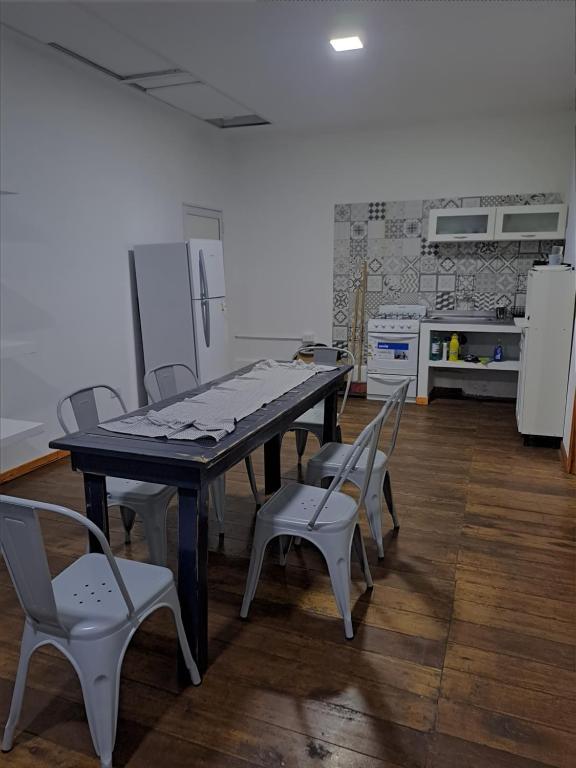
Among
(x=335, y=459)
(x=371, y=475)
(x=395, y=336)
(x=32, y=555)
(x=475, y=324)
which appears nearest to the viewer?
(x=32, y=555)

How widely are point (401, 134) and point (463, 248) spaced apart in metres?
1.30

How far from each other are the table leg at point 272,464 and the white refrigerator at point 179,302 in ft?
5.70

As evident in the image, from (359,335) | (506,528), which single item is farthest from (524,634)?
(359,335)

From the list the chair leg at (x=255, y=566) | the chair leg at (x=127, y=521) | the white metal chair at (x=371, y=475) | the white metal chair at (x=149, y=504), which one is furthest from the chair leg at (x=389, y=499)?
the chair leg at (x=127, y=521)

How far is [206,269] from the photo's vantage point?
486 centimetres

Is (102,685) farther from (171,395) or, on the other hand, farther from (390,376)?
(390,376)

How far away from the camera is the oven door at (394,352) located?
5.64 m

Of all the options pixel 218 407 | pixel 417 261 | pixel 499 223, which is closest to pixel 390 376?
pixel 417 261

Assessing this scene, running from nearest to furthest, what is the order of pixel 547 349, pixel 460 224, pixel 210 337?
1. pixel 547 349
2. pixel 210 337
3. pixel 460 224

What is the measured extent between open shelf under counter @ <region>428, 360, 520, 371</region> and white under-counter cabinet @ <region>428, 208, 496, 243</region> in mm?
1180

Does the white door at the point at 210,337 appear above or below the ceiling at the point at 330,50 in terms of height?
below

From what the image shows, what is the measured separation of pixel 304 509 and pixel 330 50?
289 cm

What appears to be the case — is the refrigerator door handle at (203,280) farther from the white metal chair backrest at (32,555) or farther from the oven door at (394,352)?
the white metal chair backrest at (32,555)

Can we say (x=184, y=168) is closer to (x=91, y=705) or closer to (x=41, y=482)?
(x=41, y=482)
